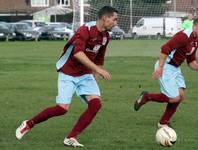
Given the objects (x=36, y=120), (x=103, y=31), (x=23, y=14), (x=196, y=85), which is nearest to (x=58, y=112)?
(x=36, y=120)

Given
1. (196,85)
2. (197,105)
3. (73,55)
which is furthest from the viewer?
(196,85)

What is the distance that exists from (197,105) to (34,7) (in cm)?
7446

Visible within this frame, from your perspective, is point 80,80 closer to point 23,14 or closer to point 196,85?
point 196,85

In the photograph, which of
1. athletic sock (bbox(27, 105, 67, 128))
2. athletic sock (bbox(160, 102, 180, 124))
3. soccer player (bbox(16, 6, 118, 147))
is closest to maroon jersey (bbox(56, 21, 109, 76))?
soccer player (bbox(16, 6, 118, 147))

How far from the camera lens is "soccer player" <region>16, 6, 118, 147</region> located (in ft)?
27.7

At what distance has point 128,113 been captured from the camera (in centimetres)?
1192

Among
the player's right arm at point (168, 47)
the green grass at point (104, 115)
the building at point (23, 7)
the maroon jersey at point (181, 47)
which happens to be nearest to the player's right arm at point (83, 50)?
the green grass at point (104, 115)

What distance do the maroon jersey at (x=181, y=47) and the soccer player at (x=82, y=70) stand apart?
4.06 feet

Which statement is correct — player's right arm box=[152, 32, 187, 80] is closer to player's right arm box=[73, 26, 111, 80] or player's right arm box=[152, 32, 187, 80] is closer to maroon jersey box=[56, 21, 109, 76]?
maroon jersey box=[56, 21, 109, 76]

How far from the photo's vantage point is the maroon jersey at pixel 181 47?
965cm

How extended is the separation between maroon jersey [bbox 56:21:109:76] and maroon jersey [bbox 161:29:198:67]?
Answer: 124cm

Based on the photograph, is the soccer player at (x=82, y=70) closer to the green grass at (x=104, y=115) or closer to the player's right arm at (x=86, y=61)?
the player's right arm at (x=86, y=61)

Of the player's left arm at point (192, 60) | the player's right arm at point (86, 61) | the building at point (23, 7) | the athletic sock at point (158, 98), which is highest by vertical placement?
the player's right arm at point (86, 61)

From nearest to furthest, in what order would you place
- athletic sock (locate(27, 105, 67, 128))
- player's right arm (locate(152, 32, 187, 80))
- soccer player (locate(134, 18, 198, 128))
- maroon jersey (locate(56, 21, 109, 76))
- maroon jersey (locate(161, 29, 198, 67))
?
1. maroon jersey (locate(56, 21, 109, 76))
2. athletic sock (locate(27, 105, 67, 128))
3. player's right arm (locate(152, 32, 187, 80))
4. maroon jersey (locate(161, 29, 198, 67))
5. soccer player (locate(134, 18, 198, 128))
